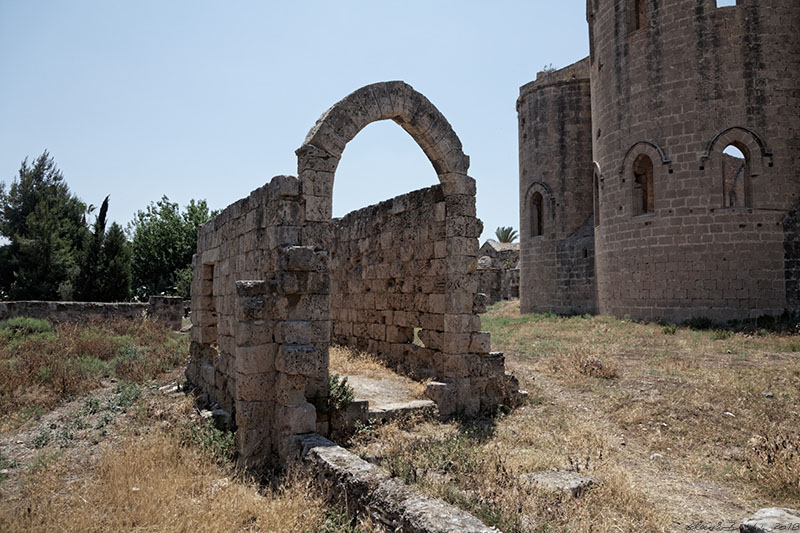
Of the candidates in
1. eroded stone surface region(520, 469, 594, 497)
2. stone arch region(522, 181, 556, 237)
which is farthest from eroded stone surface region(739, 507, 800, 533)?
stone arch region(522, 181, 556, 237)

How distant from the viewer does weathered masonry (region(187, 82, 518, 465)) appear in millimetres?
5805

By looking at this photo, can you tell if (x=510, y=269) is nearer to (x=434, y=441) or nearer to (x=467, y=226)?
(x=467, y=226)

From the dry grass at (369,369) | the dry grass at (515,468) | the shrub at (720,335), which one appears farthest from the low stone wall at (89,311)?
the shrub at (720,335)

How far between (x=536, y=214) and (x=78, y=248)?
23932 millimetres

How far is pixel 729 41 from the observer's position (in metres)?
14.1

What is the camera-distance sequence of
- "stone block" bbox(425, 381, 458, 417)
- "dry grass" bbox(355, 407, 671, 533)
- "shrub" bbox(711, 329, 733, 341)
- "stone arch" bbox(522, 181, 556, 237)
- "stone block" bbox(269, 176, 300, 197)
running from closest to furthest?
"dry grass" bbox(355, 407, 671, 533) → "stone block" bbox(269, 176, 300, 197) → "stone block" bbox(425, 381, 458, 417) → "shrub" bbox(711, 329, 733, 341) → "stone arch" bbox(522, 181, 556, 237)

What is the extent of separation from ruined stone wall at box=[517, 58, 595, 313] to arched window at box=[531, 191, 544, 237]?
0.45ft

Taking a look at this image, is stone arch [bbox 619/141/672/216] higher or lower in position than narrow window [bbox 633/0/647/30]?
lower

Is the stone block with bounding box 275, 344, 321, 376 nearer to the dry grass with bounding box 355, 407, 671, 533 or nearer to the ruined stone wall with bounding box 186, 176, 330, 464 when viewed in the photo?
the ruined stone wall with bounding box 186, 176, 330, 464

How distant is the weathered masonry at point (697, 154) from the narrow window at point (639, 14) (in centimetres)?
6

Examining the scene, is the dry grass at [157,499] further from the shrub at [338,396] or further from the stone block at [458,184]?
the stone block at [458,184]

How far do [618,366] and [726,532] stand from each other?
19.5 ft

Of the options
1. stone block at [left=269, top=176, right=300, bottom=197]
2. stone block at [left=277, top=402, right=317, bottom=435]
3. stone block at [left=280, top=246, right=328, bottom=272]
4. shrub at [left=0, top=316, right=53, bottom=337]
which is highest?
stone block at [left=269, top=176, right=300, bottom=197]

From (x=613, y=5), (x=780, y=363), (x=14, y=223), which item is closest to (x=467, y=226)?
(x=780, y=363)
